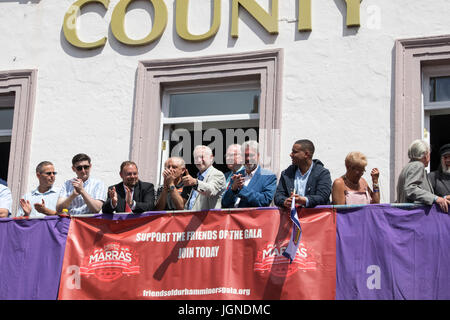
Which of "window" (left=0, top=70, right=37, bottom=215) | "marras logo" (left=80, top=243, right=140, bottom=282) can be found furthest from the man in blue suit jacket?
"window" (left=0, top=70, right=37, bottom=215)

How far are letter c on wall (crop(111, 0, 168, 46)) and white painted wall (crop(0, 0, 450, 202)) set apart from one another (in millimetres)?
88

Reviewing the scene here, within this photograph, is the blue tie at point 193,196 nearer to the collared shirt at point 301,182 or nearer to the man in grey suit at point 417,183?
the collared shirt at point 301,182

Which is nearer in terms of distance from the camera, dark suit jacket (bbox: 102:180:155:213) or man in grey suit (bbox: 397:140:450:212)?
man in grey suit (bbox: 397:140:450:212)

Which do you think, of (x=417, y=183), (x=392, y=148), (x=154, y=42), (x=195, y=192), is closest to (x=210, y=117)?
(x=154, y=42)

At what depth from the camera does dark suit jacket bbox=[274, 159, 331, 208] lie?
831cm

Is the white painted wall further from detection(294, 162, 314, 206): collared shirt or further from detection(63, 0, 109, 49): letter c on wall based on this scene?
detection(294, 162, 314, 206): collared shirt

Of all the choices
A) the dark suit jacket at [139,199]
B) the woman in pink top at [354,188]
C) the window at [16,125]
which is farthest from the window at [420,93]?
the window at [16,125]

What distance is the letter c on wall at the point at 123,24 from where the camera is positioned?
1096 centimetres

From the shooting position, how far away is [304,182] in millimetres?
8516

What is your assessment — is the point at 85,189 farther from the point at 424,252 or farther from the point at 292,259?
the point at 424,252

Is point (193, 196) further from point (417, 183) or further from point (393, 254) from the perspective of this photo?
point (417, 183)

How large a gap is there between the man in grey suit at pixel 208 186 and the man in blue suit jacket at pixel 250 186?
0.17 m

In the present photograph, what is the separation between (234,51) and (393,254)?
12.5ft
